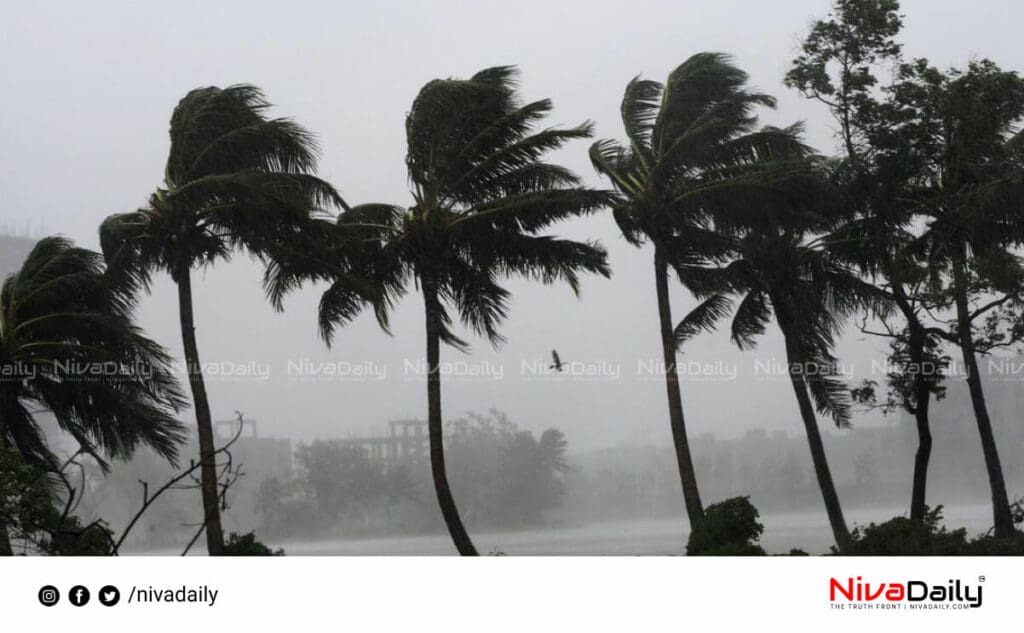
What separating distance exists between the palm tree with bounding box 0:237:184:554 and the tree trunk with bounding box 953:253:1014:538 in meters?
9.09

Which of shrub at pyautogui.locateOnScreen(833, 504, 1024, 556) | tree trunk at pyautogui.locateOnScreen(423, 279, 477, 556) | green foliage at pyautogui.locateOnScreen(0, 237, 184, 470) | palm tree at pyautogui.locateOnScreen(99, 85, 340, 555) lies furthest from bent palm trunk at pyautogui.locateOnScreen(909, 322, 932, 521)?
green foliage at pyautogui.locateOnScreen(0, 237, 184, 470)

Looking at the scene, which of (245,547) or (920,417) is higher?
(920,417)

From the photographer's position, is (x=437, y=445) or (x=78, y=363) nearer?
(x=437, y=445)

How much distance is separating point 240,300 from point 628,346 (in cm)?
466

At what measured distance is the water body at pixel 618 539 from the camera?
13.8m

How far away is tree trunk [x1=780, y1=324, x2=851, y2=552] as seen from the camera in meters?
14.1

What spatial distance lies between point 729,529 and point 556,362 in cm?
273

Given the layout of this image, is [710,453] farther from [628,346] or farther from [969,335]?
[969,335]

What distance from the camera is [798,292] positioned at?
1430cm

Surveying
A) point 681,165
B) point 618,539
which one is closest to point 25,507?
point 618,539

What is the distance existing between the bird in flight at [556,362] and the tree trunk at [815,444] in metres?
2.63
